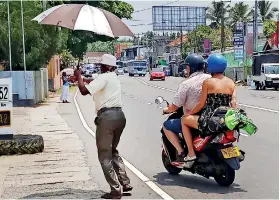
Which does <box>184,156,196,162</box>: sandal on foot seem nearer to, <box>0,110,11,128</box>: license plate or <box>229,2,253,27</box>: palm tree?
<box>0,110,11,128</box>: license plate

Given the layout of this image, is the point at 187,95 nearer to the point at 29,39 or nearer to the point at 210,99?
the point at 210,99

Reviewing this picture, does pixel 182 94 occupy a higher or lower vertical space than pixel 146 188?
higher

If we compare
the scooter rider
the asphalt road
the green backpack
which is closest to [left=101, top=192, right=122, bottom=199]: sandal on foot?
the asphalt road

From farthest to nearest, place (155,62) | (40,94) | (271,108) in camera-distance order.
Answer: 1. (155,62)
2. (40,94)
3. (271,108)

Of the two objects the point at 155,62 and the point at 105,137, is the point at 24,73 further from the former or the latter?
the point at 155,62

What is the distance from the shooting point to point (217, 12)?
268 feet

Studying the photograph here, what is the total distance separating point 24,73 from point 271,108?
1162 centimetres

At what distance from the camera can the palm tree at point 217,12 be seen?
263ft

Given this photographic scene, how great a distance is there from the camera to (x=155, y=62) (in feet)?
415

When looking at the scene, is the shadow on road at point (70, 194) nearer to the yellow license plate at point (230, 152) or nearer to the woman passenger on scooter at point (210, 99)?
the woman passenger on scooter at point (210, 99)

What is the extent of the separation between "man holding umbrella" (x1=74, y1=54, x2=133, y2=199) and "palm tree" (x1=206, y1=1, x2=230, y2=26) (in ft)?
242

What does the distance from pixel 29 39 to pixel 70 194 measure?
72.1ft

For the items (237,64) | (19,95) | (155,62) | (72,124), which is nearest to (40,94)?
(19,95)

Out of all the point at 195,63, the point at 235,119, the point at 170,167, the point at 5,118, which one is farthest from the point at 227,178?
the point at 5,118
